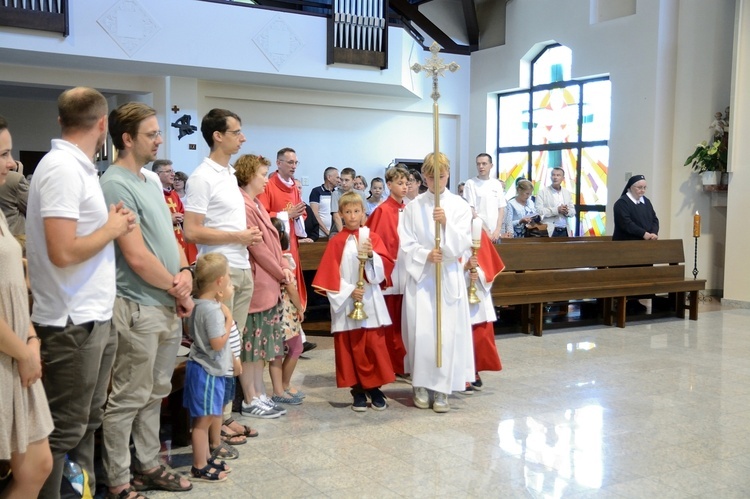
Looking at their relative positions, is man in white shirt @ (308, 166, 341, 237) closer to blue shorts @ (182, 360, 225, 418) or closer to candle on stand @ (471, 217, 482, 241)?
candle on stand @ (471, 217, 482, 241)

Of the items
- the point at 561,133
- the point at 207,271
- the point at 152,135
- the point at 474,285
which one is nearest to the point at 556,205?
the point at 561,133

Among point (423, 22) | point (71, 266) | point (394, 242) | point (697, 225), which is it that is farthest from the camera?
point (423, 22)

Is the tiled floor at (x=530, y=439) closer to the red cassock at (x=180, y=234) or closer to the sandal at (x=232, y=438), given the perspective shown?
the sandal at (x=232, y=438)

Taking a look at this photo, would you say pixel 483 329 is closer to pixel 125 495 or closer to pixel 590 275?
pixel 125 495

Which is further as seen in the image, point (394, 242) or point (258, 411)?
point (394, 242)

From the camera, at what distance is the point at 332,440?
162 inches

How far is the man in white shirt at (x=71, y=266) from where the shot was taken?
255 cm

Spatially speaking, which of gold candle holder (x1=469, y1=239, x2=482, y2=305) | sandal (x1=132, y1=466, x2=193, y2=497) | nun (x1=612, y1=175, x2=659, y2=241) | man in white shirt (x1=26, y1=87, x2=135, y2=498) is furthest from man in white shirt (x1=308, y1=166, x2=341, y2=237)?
man in white shirt (x1=26, y1=87, x2=135, y2=498)

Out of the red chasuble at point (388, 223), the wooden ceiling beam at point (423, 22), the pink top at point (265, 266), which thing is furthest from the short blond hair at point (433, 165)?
the wooden ceiling beam at point (423, 22)

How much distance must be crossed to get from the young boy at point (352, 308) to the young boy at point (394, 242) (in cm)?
31

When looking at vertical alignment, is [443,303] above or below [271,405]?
above

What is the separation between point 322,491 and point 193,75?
9599 millimetres

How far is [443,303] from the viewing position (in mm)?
4781

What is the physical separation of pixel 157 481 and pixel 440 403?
1.97m
